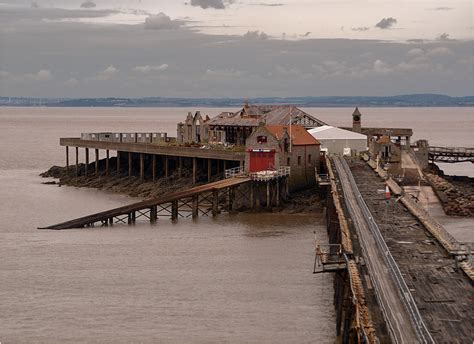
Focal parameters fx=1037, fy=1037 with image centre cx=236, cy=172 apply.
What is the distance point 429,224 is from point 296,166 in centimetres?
2668

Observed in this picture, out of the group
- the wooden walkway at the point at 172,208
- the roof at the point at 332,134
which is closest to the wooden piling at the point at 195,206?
the wooden walkway at the point at 172,208

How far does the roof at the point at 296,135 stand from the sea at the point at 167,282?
689 cm

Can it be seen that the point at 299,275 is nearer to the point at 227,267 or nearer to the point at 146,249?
the point at 227,267

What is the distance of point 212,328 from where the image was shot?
30.6 m

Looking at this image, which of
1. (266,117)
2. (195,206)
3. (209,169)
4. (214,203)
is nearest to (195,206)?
(195,206)

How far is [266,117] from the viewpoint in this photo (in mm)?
78312

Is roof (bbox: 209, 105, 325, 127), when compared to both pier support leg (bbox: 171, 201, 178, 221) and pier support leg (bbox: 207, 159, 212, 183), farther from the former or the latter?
pier support leg (bbox: 171, 201, 178, 221)

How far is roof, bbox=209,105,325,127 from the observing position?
7625 cm

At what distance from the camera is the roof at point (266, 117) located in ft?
250

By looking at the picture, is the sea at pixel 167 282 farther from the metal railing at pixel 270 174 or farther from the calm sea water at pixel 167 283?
the metal railing at pixel 270 174

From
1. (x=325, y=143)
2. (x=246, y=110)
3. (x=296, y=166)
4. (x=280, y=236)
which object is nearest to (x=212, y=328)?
(x=280, y=236)

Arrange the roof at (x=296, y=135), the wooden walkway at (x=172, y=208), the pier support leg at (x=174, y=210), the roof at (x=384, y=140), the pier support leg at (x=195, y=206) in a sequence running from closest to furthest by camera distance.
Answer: the wooden walkway at (x=172, y=208) < the pier support leg at (x=174, y=210) < the pier support leg at (x=195, y=206) < the roof at (x=296, y=135) < the roof at (x=384, y=140)

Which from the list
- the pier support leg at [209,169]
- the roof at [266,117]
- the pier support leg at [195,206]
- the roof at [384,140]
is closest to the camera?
the pier support leg at [195,206]

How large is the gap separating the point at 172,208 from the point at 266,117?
25.5 meters
